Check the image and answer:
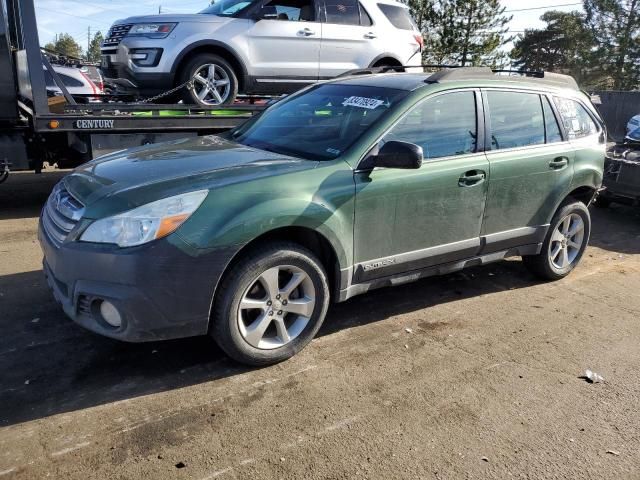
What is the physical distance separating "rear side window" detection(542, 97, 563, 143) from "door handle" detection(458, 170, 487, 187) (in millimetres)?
999

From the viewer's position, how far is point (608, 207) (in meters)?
8.88

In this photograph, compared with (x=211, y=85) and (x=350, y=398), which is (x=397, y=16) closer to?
(x=211, y=85)

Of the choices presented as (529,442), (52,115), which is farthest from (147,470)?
(52,115)

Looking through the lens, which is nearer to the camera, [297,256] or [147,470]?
[147,470]

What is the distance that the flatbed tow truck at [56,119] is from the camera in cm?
650

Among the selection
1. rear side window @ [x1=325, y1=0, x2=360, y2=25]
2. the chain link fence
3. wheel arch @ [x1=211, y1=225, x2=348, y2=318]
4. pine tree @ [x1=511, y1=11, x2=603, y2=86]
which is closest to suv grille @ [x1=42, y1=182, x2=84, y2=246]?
wheel arch @ [x1=211, y1=225, x2=348, y2=318]

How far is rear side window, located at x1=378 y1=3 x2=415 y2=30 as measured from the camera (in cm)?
864

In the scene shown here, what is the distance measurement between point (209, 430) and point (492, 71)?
362 centimetres

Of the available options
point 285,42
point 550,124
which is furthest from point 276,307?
point 285,42

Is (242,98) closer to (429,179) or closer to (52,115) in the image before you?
(52,115)

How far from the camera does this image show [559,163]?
4801 millimetres

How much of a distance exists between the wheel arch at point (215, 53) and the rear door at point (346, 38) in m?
1.21

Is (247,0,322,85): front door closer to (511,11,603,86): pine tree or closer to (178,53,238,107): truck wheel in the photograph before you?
(178,53,238,107): truck wheel

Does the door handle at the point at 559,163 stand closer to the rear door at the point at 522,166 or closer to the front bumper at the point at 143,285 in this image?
the rear door at the point at 522,166
